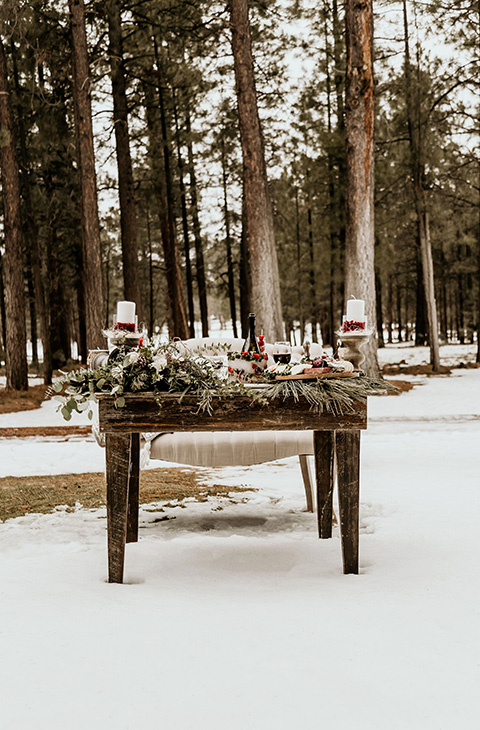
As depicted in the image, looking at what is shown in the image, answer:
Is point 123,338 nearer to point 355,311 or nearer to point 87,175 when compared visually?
point 355,311

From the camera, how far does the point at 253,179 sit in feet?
36.8

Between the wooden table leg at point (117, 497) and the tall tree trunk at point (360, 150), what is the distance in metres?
8.64

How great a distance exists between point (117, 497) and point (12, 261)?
36.9 ft

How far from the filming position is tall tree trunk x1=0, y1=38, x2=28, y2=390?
1288 cm

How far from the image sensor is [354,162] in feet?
36.2

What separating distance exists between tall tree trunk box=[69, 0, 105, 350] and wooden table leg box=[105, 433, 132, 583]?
28.0 feet

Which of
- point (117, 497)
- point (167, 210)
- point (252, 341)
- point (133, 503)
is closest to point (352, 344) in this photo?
point (252, 341)

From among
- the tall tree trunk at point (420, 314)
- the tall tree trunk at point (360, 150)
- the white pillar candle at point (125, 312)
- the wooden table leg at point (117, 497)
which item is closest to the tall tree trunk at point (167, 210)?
the tall tree trunk at point (360, 150)

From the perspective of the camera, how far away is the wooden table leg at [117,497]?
107 inches

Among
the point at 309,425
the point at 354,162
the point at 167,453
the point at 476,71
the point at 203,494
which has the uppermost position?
the point at 476,71

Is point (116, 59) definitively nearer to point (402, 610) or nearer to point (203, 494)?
point (203, 494)

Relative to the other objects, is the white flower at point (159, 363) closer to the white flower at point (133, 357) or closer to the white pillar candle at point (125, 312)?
the white flower at point (133, 357)

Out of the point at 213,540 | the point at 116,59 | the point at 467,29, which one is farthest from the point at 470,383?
the point at 213,540

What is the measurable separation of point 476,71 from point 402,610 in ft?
45.6
